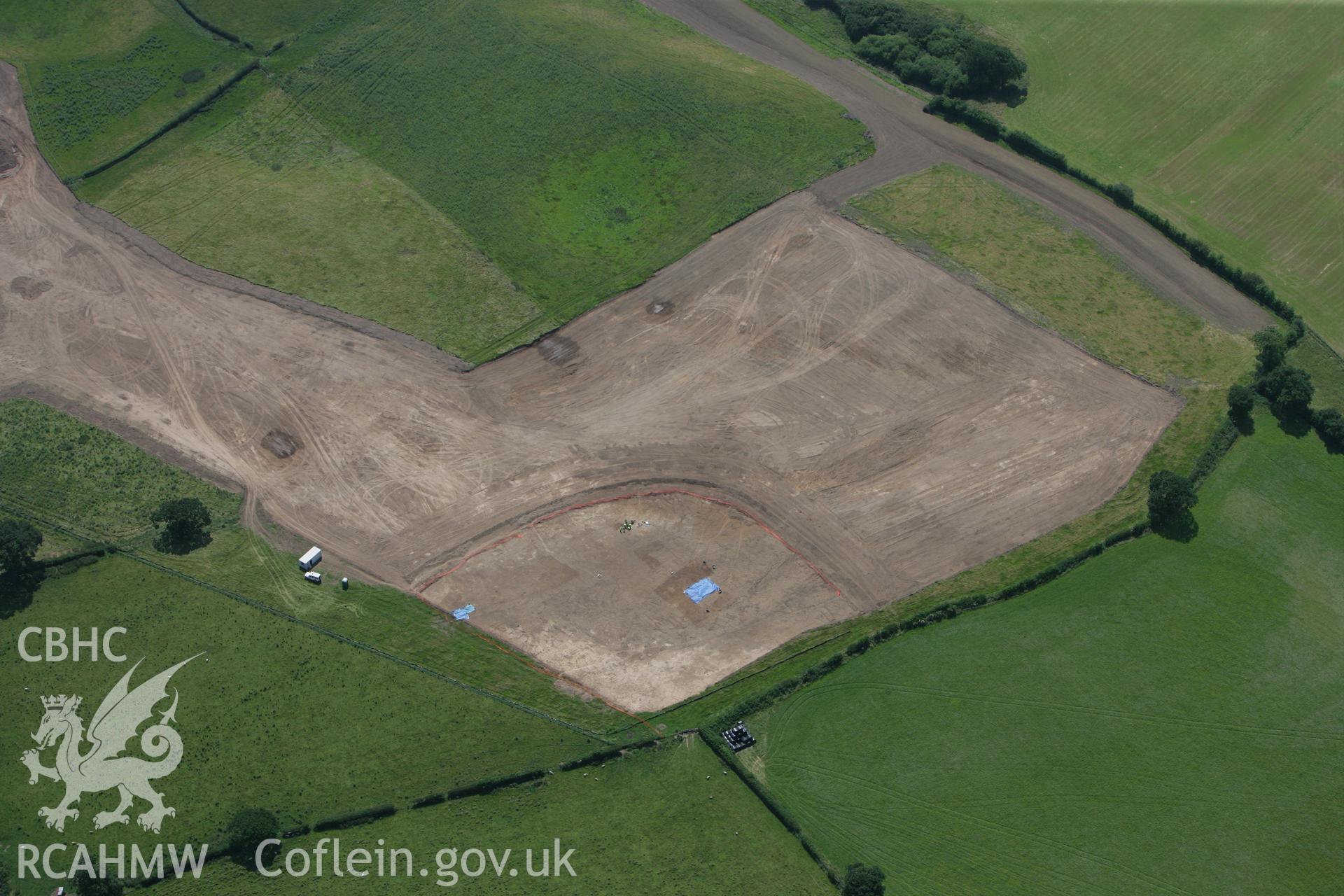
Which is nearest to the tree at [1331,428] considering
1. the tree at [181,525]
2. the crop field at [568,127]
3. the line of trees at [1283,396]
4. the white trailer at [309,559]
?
the line of trees at [1283,396]

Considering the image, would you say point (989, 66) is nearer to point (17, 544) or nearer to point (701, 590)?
point (701, 590)

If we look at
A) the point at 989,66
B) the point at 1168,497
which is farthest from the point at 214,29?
the point at 1168,497

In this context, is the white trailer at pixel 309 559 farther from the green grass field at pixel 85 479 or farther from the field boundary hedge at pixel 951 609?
the field boundary hedge at pixel 951 609

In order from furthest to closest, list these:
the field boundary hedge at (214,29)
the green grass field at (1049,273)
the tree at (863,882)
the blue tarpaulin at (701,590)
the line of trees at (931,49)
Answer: the field boundary hedge at (214,29), the line of trees at (931,49), the green grass field at (1049,273), the blue tarpaulin at (701,590), the tree at (863,882)

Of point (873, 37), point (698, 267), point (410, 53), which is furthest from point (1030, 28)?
point (410, 53)

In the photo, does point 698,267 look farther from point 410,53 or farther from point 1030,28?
point 1030,28
